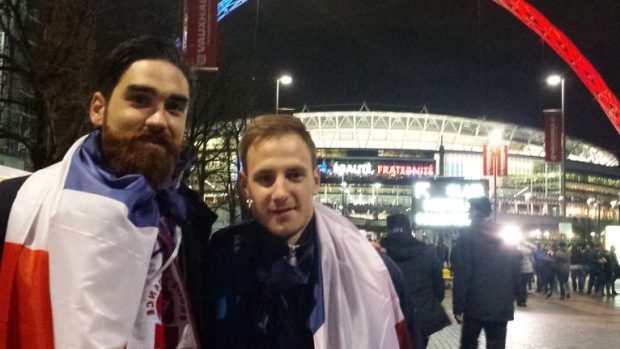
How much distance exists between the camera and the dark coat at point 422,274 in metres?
6.93

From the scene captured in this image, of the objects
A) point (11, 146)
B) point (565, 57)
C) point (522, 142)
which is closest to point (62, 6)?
point (11, 146)

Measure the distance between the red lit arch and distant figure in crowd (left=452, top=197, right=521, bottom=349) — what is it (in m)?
46.7

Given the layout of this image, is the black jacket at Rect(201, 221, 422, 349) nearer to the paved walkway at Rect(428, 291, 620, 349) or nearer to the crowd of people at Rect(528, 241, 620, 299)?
the paved walkway at Rect(428, 291, 620, 349)

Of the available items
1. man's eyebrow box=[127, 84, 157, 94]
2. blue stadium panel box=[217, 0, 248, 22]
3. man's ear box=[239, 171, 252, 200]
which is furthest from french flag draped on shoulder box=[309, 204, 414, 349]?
blue stadium panel box=[217, 0, 248, 22]

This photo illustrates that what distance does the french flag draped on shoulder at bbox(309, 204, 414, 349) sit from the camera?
1.95 metres

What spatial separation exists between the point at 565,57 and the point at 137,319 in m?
55.5

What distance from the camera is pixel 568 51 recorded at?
52.5 m

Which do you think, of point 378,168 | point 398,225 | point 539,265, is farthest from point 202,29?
point 378,168

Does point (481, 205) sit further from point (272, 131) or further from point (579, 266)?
point (579, 266)

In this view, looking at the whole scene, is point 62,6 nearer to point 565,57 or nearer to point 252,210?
point 252,210

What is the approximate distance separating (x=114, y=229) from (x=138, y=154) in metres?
0.31

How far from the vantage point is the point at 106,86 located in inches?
76.6

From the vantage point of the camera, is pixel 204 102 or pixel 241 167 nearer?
pixel 241 167

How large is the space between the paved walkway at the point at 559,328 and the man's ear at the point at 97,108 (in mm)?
11058
